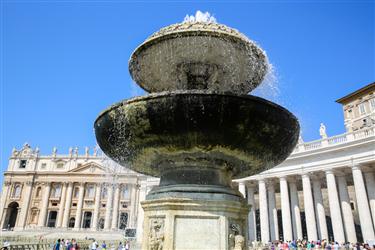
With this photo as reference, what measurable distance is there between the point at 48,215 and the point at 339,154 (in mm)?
73820

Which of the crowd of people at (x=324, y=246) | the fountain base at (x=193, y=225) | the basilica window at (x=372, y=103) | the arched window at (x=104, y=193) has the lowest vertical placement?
the fountain base at (x=193, y=225)

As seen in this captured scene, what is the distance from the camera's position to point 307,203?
3056cm

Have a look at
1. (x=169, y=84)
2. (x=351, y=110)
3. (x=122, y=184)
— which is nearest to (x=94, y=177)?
(x=122, y=184)

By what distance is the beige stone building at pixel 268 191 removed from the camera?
28.2m

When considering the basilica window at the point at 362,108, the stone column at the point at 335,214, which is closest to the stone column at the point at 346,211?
the stone column at the point at 335,214

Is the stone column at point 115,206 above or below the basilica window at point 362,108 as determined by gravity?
below

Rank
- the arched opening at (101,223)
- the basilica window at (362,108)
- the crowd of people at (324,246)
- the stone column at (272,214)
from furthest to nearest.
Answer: the arched opening at (101,223)
the basilica window at (362,108)
the stone column at (272,214)
the crowd of people at (324,246)

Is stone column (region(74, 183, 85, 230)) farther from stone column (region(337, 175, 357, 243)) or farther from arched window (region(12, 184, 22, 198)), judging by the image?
stone column (region(337, 175, 357, 243))

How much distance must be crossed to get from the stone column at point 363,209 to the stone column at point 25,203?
7639cm

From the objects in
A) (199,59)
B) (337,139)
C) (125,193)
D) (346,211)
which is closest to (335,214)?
(346,211)

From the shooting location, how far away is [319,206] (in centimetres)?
3148

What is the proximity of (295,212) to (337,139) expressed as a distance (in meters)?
9.77

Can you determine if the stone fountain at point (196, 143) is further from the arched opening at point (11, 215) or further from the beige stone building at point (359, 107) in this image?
the arched opening at point (11, 215)

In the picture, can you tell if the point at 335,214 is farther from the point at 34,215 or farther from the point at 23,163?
the point at 23,163
